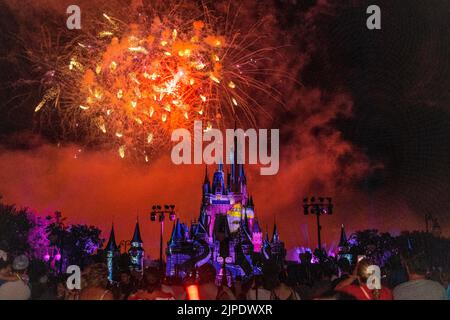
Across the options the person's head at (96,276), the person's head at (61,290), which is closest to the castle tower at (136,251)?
the person's head at (96,276)

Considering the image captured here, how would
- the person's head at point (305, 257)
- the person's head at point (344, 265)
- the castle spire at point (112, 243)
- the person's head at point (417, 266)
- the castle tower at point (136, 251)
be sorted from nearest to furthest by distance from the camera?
the person's head at point (417, 266) → the castle spire at point (112, 243) → the person's head at point (305, 257) → the castle tower at point (136, 251) → the person's head at point (344, 265)

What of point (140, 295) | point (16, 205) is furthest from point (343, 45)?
point (16, 205)

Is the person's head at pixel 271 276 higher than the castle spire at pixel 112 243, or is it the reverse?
the castle spire at pixel 112 243

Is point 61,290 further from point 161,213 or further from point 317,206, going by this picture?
point 317,206

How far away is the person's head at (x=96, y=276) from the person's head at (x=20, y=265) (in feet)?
4.30

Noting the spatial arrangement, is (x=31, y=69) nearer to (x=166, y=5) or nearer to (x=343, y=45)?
(x=166, y=5)

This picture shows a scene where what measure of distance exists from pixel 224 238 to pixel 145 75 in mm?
11198

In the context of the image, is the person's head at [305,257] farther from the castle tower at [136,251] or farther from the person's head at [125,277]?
the person's head at [125,277]

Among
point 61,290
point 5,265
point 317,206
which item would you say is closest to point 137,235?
point 61,290

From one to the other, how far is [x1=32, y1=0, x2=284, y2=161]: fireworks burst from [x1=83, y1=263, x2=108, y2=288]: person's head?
2.70m

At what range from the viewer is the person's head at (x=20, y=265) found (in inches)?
439

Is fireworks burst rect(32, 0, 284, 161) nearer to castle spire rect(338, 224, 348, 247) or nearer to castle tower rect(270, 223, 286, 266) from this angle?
castle tower rect(270, 223, 286, 266)

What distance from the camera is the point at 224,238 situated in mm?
21578

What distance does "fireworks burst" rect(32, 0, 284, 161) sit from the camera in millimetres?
11820
